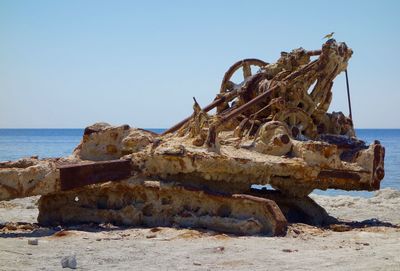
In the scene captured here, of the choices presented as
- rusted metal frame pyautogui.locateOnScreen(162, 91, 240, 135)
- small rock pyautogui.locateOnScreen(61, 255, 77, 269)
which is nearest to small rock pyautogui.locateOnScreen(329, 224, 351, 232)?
rusted metal frame pyautogui.locateOnScreen(162, 91, 240, 135)

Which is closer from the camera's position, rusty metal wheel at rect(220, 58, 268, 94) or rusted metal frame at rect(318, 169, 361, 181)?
rusted metal frame at rect(318, 169, 361, 181)

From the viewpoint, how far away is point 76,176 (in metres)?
9.05

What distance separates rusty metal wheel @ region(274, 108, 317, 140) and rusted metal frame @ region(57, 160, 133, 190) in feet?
8.06

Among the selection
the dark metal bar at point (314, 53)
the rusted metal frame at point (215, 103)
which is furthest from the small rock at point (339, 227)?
the dark metal bar at point (314, 53)

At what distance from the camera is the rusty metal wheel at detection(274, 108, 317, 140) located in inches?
400

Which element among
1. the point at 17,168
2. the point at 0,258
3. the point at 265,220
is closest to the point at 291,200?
the point at 265,220

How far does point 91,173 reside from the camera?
9.12m

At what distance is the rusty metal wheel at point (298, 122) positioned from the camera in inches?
400

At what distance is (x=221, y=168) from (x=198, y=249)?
1.97 meters

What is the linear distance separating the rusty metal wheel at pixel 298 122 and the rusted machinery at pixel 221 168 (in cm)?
2

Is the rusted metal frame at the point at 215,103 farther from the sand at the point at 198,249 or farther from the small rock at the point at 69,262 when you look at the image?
the small rock at the point at 69,262

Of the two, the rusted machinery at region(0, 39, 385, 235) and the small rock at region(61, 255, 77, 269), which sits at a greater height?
the rusted machinery at region(0, 39, 385, 235)

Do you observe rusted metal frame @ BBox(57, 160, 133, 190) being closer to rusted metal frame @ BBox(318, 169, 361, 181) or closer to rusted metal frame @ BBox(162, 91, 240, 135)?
rusted metal frame @ BBox(162, 91, 240, 135)

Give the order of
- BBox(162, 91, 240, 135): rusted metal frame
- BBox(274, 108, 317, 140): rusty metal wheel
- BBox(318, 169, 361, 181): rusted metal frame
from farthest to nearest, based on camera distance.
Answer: BBox(162, 91, 240, 135): rusted metal frame, BBox(274, 108, 317, 140): rusty metal wheel, BBox(318, 169, 361, 181): rusted metal frame
